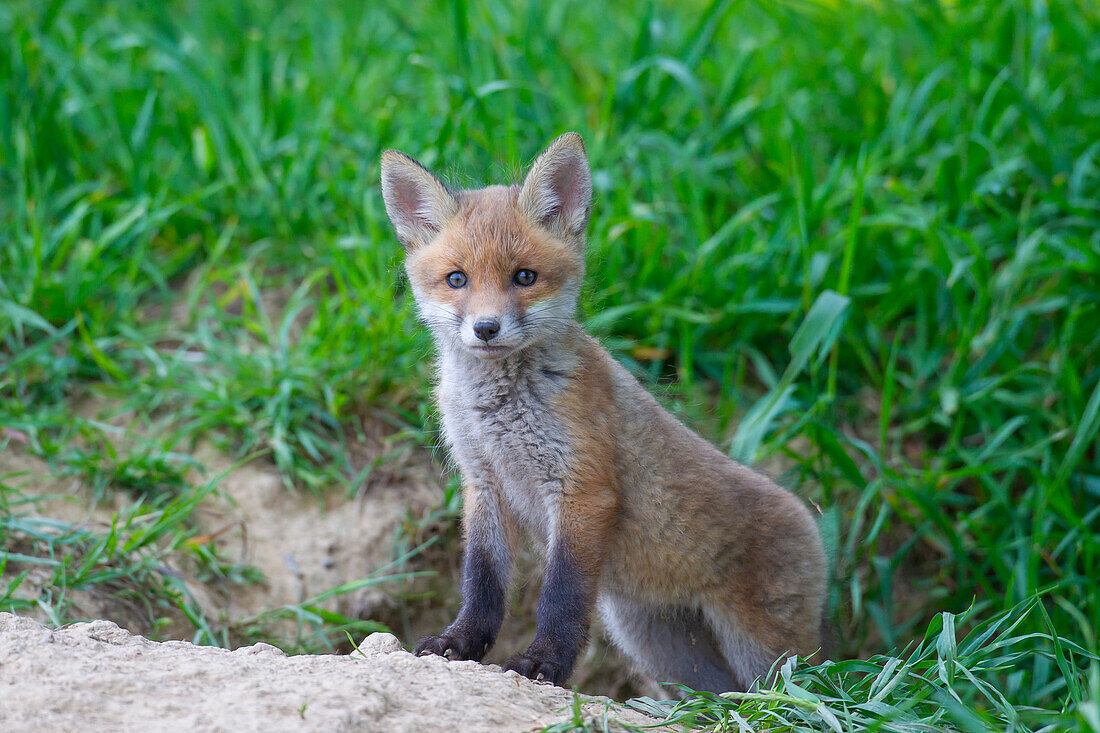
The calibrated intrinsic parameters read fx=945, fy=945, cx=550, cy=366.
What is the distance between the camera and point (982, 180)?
5.15m

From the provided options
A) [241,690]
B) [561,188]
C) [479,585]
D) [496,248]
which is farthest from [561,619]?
[561,188]

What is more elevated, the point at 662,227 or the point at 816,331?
the point at 662,227

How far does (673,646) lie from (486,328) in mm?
1647

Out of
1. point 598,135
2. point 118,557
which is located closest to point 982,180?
point 598,135

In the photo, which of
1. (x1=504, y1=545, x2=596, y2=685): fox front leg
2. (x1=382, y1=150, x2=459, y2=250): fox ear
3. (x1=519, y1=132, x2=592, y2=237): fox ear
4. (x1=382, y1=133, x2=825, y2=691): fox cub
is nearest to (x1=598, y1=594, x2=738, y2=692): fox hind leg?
(x1=382, y1=133, x2=825, y2=691): fox cub

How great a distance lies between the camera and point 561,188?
137 inches

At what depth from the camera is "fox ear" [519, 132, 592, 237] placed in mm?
3402

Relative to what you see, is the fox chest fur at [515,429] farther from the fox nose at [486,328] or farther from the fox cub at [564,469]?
the fox nose at [486,328]

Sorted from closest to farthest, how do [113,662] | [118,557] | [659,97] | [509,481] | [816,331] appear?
[113,662]
[509,481]
[118,557]
[816,331]
[659,97]

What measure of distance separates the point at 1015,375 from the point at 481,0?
4.24m

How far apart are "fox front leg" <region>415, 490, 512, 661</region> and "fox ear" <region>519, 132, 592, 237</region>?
105 cm

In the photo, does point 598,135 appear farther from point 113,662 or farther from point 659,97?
point 113,662

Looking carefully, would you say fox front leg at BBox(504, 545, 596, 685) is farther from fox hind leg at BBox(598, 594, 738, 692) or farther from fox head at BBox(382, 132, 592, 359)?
fox head at BBox(382, 132, 592, 359)

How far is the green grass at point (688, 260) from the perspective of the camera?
4504 millimetres
